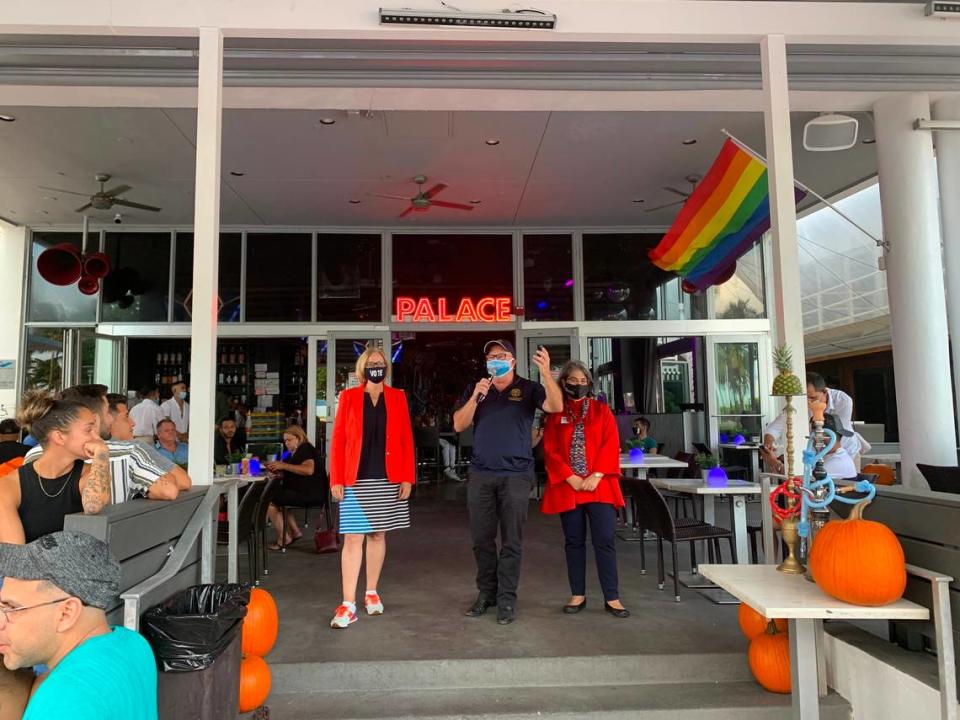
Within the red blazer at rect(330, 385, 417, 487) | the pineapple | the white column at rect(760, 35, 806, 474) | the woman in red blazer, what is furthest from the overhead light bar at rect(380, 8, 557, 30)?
the pineapple

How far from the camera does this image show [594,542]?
13.5 ft

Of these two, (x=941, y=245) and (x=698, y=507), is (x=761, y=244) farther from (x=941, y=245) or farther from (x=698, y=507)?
(x=941, y=245)

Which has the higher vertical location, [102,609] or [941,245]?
[941,245]

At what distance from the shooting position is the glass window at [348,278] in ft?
33.1

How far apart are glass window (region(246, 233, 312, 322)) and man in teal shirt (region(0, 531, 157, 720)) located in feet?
27.8

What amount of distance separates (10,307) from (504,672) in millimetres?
9675

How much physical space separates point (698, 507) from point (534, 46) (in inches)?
223

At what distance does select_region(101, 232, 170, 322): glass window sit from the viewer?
9.85 metres

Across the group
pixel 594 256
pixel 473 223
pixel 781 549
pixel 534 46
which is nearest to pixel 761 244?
pixel 594 256

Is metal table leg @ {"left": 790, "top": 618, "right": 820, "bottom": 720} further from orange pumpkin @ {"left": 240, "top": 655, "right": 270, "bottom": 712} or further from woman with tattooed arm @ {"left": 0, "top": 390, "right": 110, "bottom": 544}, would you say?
woman with tattooed arm @ {"left": 0, "top": 390, "right": 110, "bottom": 544}

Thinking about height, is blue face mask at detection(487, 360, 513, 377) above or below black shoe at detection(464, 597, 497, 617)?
above

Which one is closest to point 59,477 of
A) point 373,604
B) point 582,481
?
point 373,604

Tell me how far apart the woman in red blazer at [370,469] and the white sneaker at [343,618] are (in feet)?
0.25

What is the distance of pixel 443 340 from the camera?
13883mm
